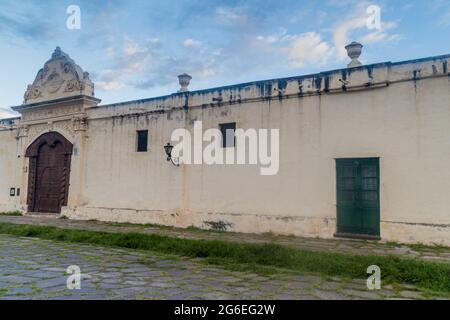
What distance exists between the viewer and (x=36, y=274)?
212 inches

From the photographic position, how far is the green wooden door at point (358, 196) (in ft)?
29.2

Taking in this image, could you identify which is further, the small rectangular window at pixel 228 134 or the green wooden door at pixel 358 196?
the small rectangular window at pixel 228 134

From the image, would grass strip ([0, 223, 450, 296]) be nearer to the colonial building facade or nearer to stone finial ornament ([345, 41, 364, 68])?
the colonial building facade

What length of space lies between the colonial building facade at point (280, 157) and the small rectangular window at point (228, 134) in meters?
0.11

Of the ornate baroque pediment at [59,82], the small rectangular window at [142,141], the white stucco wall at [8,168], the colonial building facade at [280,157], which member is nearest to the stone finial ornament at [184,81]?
the colonial building facade at [280,157]

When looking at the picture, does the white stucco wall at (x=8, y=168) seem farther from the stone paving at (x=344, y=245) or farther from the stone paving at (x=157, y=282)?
the stone paving at (x=157, y=282)

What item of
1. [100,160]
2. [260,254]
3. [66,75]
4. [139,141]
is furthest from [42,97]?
[260,254]

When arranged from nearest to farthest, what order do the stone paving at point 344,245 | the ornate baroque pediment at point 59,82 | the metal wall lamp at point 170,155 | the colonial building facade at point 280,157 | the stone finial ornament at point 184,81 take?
the stone paving at point 344,245, the colonial building facade at point 280,157, the metal wall lamp at point 170,155, the stone finial ornament at point 184,81, the ornate baroque pediment at point 59,82

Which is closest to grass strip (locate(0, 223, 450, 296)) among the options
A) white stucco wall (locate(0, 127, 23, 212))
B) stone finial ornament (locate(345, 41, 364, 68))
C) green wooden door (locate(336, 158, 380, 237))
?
green wooden door (locate(336, 158, 380, 237))

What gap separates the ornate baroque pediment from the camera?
574 inches

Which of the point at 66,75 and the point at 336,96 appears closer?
the point at 336,96

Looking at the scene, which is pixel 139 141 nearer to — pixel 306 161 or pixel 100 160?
pixel 100 160

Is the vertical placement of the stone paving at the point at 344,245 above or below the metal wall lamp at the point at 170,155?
below

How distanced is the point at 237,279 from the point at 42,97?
1396 cm
